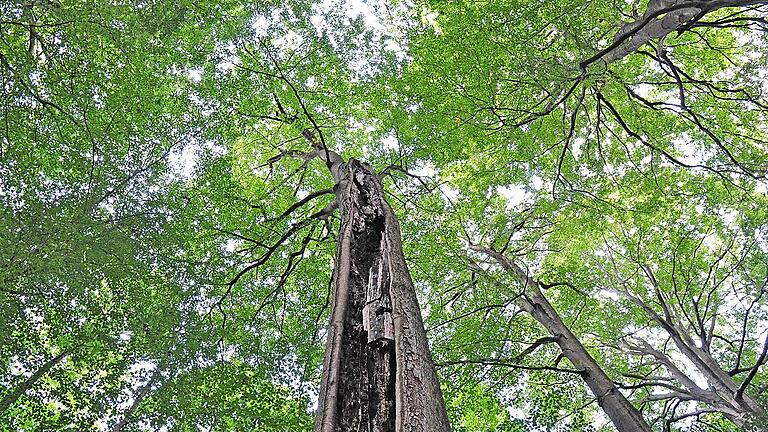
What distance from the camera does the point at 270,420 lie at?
580 centimetres

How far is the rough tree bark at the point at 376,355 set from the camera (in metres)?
1.88

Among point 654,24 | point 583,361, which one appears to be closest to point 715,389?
point 583,361

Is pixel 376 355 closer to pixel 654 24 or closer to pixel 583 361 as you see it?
pixel 654 24

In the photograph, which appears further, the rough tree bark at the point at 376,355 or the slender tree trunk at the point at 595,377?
the slender tree trunk at the point at 595,377

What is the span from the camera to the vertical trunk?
1.88 metres

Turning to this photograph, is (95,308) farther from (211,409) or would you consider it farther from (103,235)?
(211,409)

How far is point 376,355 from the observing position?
2256mm

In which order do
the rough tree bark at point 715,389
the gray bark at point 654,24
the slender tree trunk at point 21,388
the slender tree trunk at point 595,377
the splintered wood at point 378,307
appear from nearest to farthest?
1. the splintered wood at point 378,307
2. the gray bark at point 654,24
3. the slender tree trunk at point 595,377
4. the rough tree bark at point 715,389
5. the slender tree trunk at point 21,388

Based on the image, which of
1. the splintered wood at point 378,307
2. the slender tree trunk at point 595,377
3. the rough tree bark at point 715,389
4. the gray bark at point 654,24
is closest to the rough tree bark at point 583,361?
the slender tree trunk at point 595,377

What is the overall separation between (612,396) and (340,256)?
13.1 feet

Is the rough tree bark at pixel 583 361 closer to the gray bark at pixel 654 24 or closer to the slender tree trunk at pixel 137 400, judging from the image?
the gray bark at pixel 654 24

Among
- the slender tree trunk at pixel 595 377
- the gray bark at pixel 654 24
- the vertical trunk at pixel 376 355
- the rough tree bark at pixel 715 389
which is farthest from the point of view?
the rough tree bark at pixel 715 389

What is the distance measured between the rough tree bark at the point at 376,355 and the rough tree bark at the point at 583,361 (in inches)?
143

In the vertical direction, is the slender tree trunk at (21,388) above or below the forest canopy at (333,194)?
below
